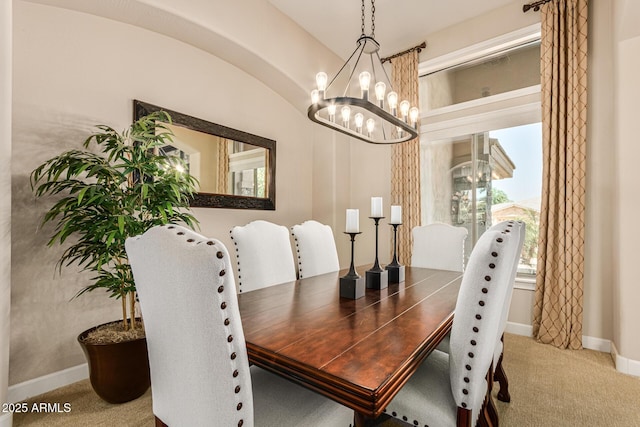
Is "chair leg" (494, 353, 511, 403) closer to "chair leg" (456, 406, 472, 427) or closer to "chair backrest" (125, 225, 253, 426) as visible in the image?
"chair leg" (456, 406, 472, 427)

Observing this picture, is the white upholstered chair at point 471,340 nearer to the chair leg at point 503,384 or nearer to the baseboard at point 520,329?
the chair leg at point 503,384

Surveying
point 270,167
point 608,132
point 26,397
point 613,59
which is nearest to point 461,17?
point 613,59

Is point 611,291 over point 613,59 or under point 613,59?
under

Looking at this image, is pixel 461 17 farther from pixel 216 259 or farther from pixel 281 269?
pixel 216 259

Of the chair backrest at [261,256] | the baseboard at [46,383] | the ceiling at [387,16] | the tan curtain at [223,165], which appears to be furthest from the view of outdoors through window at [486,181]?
the baseboard at [46,383]

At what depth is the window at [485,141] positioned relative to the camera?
3.22m

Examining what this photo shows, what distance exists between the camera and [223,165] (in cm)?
316

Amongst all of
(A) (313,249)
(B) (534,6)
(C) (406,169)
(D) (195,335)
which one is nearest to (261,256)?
(A) (313,249)

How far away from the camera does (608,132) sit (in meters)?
2.64

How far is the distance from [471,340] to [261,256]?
1.37 metres

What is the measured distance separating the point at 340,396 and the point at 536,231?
10.9 feet

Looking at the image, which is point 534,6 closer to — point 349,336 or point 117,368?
point 349,336

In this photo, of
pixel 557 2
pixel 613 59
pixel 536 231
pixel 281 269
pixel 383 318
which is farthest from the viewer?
pixel 536 231

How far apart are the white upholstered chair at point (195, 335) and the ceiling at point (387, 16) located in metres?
3.29
